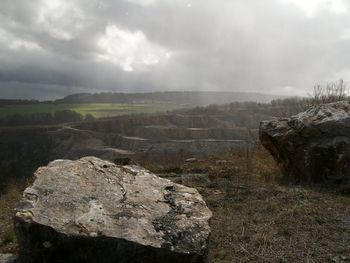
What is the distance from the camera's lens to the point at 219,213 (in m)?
5.72

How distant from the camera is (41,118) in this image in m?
86.2

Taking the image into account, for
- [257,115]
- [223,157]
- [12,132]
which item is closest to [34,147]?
[12,132]

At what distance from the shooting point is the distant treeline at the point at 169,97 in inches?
5802

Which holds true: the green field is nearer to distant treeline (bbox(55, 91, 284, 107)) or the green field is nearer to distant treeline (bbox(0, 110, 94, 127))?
distant treeline (bbox(0, 110, 94, 127))

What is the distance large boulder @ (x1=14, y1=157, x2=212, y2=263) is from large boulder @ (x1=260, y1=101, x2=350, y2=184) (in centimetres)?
389

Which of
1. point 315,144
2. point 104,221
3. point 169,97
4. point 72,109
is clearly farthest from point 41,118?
point 104,221

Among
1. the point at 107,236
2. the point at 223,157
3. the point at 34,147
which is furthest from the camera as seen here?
the point at 34,147

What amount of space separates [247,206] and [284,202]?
609mm

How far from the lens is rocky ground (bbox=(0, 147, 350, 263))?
4375 mm

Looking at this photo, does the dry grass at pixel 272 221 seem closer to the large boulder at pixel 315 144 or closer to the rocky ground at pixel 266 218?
the rocky ground at pixel 266 218

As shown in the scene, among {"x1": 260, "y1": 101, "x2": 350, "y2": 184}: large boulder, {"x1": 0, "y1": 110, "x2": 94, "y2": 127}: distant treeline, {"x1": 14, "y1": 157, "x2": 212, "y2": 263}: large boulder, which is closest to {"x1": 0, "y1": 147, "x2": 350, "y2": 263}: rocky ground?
{"x1": 260, "y1": 101, "x2": 350, "y2": 184}: large boulder

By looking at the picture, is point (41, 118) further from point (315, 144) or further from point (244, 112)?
point (315, 144)

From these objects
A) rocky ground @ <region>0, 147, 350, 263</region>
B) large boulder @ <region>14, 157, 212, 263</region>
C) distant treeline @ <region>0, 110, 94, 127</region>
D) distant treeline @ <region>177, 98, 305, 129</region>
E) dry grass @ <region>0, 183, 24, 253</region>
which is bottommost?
distant treeline @ <region>0, 110, 94, 127</region>

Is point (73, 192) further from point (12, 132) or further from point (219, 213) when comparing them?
point (12, 132)
